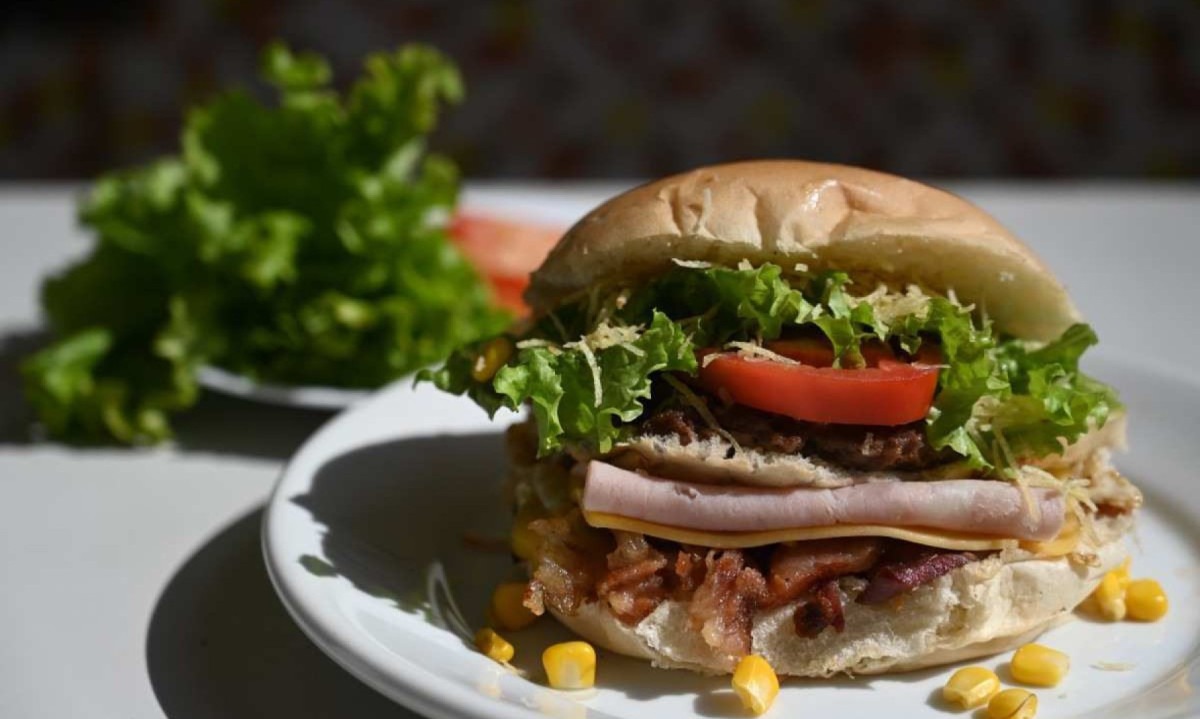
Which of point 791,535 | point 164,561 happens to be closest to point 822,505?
point 791,535

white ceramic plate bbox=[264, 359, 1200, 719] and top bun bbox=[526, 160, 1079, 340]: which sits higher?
top bun bbox=[526, 160, 1079, 340]

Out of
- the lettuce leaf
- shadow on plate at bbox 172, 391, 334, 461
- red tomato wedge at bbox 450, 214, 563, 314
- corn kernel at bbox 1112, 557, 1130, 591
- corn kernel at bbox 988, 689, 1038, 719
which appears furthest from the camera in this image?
red tomato wedge at bbox 450, 214, 563, 314

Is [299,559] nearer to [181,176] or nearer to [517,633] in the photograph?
[517,633]

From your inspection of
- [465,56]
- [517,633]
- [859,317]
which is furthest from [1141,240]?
[465,56]

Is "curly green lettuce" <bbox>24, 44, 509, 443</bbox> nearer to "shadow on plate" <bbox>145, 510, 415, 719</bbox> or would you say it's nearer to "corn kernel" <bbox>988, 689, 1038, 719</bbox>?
"shadow on plate" <bbox>145, 510, 415, 719</bbox>

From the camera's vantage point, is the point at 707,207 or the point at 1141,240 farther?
the point at 1141,240

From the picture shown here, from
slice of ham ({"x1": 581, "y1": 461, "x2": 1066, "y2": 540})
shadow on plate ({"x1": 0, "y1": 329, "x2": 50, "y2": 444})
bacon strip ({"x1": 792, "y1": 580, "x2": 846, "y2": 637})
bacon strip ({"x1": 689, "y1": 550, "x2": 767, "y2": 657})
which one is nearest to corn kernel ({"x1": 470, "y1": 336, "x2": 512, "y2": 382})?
slice of ham ({"x1": 581, "y1": 461, "x2": 1066, "y2": 540})
